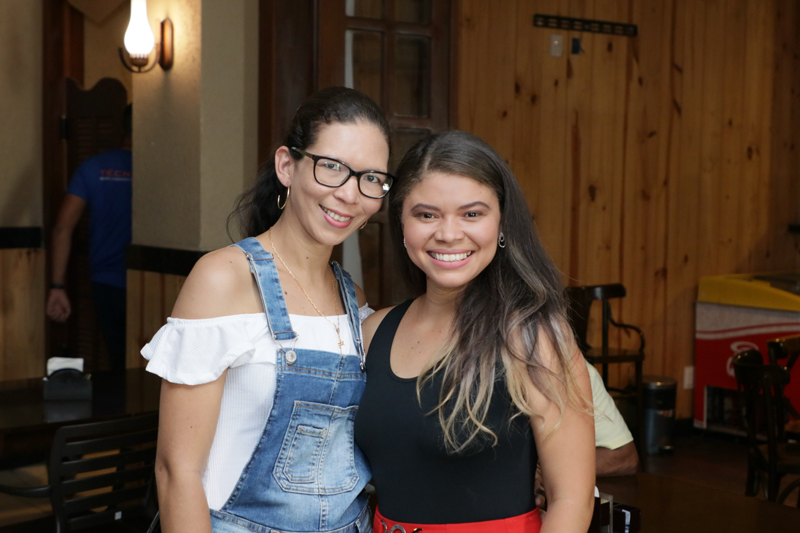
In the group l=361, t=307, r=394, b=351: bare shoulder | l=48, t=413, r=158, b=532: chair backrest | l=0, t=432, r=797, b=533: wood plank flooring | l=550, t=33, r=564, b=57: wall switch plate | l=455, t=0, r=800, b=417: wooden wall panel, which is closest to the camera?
l=361, t=307, r=394, b=351: bare shoulder

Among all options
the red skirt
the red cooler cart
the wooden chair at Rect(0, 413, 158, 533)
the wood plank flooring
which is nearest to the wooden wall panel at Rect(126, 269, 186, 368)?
the wood plank flooring

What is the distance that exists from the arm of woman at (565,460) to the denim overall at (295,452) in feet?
1.21

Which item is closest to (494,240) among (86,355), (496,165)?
(496,165)

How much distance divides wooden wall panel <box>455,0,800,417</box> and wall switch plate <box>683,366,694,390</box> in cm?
4

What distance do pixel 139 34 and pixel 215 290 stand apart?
9.77 ft

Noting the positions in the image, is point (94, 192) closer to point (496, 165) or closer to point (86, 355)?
point (86, 355)

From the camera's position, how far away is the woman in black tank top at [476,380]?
5.15 feet

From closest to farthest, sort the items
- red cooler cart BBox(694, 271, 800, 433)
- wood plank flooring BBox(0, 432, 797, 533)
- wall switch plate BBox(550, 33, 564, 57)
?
wood plank flooring BBox(0, 432, 797, 533), wall switch plate BBox(550, 33, 564, 57), red cooler cart BBox(694, 271, 800, 433)

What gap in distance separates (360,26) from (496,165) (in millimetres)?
2539

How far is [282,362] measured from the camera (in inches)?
62.2

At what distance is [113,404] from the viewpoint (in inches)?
113

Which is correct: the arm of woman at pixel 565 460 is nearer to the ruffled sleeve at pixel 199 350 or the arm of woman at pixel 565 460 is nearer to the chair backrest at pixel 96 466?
the ruffled sleeve at pixel 199 350

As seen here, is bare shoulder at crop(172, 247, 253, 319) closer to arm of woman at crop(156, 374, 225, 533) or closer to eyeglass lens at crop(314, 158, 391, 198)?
arm of woman at crop(156, 374, 225, 533)

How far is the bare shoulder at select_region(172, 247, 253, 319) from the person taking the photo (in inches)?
60.7
